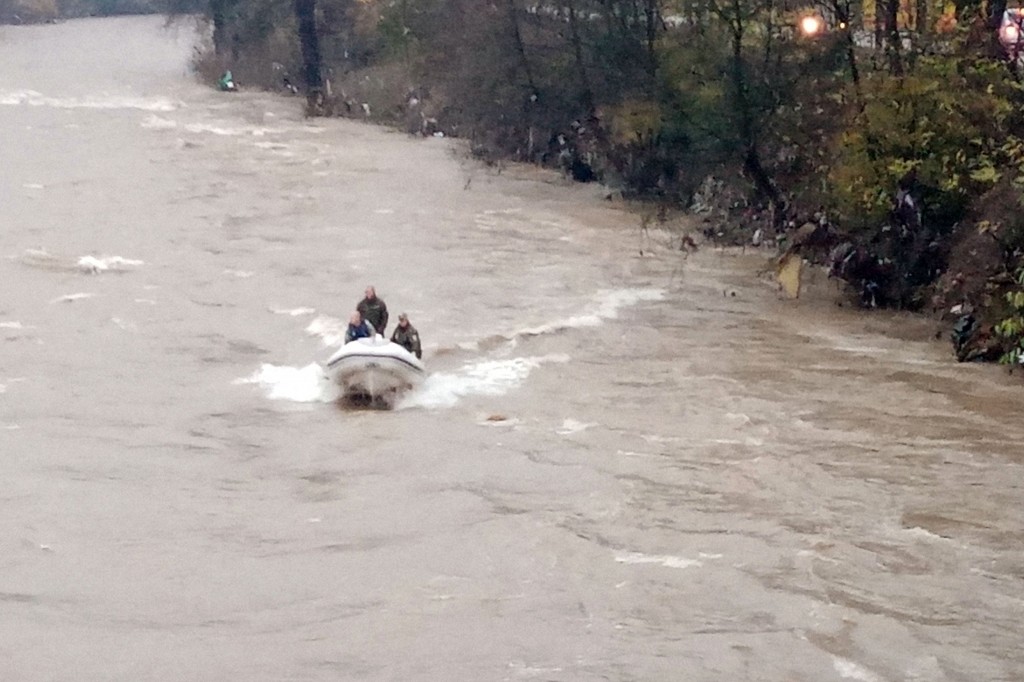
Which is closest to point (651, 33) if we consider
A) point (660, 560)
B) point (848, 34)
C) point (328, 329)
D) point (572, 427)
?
point (848, 34)

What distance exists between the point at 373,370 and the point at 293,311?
224 inches

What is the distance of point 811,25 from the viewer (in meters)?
27.9

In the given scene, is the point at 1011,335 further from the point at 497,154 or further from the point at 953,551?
the point at 497,154

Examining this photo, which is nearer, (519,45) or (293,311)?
(293,311)

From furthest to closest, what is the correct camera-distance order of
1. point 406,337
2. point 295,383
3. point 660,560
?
point 295,383 → point 406,337 → point 660,560

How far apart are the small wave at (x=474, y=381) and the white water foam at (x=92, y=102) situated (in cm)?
3393

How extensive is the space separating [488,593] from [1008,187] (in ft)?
34.6

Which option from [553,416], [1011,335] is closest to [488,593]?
[553,416]

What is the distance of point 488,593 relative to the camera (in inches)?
482

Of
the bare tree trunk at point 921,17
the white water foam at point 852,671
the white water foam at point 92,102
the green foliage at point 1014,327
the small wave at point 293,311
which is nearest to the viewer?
the white water foam at point 852,671

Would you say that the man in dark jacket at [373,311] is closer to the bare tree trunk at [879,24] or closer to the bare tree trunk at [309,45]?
the bare tree trunk at [879,24]

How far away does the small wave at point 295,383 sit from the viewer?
60.4 feet

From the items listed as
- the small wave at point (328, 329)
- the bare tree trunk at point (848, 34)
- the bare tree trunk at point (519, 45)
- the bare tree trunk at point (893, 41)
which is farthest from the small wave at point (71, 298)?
the bare tree trunk at point (519, 45)

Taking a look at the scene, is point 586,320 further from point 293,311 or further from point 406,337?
point 406,337
